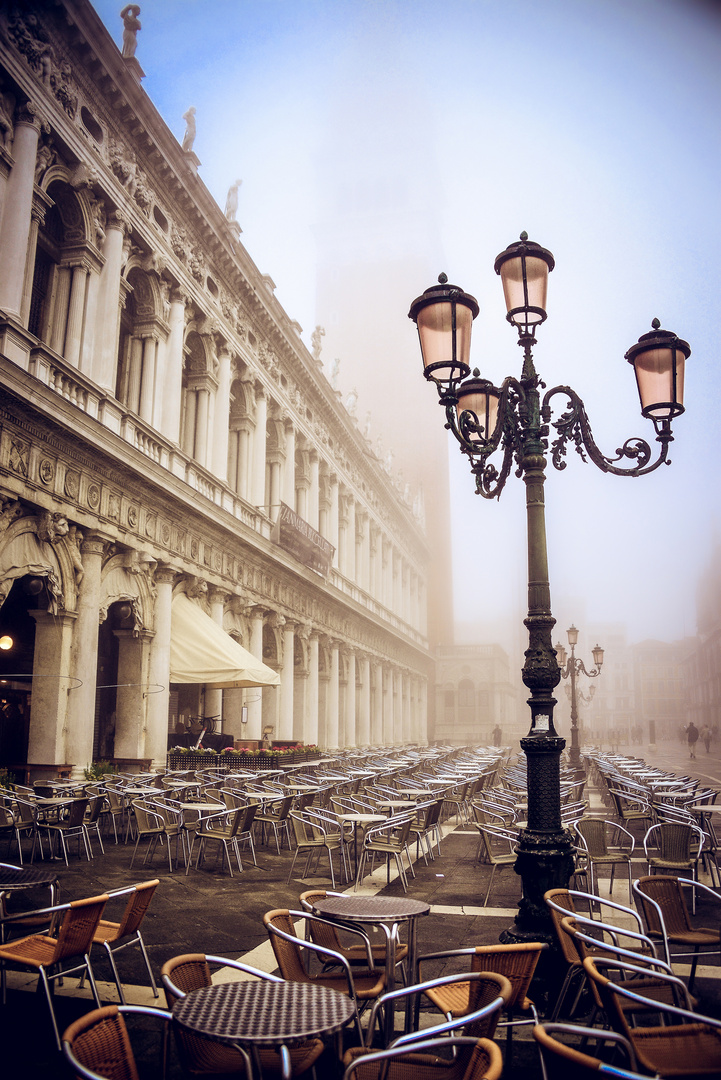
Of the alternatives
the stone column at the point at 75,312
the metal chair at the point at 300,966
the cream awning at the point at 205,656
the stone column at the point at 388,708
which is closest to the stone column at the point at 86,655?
the cream awning at the point at 205,656

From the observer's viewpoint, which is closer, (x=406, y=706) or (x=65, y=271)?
(x=65, y=271)

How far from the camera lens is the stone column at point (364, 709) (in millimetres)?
37375

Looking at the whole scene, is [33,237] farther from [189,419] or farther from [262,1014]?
[262,1014]

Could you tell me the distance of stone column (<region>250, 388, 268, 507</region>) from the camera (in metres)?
23.9

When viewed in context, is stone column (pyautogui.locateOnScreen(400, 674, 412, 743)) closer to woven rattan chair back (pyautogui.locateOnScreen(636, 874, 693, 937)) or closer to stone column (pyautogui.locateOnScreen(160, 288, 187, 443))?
stone column (pyautogui.locateOnScreen(160, 288, 187, 443))

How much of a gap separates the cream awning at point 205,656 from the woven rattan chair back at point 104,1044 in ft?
43.4

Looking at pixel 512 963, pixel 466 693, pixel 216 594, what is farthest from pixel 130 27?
pixel 466 693

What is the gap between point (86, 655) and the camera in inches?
555

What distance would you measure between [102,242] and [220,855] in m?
12.3

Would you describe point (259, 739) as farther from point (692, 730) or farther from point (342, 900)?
point (692, 730)

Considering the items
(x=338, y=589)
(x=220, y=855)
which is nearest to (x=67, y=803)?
(x=220, y=855)

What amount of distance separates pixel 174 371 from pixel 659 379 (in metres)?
14.7

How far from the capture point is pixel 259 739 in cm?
2186

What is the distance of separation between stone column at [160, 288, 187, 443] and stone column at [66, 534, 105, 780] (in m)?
4.66
